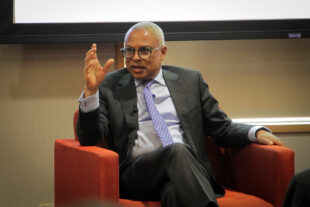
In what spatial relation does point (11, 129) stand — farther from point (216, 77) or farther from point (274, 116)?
point (274, 116)

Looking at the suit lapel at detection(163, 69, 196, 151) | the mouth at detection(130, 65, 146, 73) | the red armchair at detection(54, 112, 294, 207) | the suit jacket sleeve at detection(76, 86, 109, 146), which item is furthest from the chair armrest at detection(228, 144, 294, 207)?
the suit jacket sleeve at detection(76, 86, 109, 146)

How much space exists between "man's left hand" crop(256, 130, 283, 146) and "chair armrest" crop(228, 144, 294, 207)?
38mm

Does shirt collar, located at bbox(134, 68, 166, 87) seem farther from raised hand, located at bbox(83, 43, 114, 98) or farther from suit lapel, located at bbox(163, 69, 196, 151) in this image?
raised hand, located at bbox(83, 43, 114, 98)

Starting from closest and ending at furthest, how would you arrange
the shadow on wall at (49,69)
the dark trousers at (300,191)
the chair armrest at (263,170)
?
the dark trousers at (300,191)
the chair armrest at (263,170)
the shadow on wall at (49,69)

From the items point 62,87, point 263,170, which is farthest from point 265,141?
point 62,87

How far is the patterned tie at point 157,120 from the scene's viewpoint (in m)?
2.68

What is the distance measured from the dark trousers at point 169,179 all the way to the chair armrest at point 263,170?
39cm

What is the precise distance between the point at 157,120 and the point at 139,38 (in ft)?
1.55

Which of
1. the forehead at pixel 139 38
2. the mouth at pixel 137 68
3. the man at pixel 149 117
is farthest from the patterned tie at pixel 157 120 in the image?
the forehead at pixel 139 38

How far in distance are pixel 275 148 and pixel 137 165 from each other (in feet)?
2.31

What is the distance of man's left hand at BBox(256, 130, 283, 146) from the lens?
265cm

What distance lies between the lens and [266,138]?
8.77ft

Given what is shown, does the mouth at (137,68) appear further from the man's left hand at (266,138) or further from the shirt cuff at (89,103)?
the man's left hand at (266,138)

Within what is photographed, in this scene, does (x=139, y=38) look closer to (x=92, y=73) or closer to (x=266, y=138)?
(x=92, y=73)
